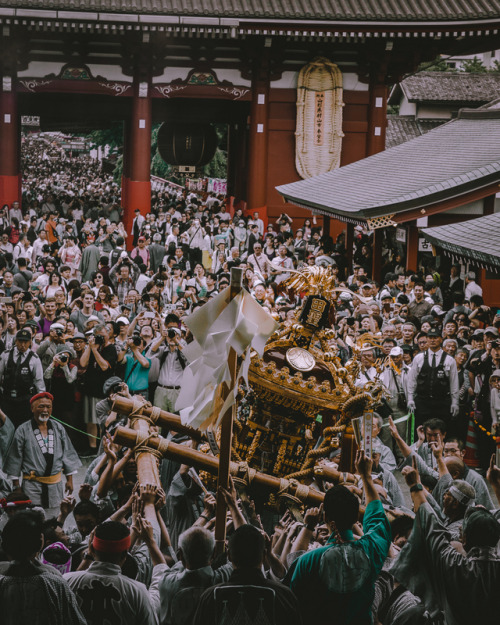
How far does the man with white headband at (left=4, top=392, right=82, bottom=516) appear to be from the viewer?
8.05 metres

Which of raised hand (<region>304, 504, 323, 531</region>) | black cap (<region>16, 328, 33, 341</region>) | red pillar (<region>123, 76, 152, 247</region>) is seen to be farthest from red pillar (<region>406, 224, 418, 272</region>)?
raised hand (<region>304, 504, 323, 531</region>)

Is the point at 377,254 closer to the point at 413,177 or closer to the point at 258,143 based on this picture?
the point at 413,177

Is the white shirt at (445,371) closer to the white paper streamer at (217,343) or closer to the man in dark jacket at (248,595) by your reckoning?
the white paper streamer at (217,343)

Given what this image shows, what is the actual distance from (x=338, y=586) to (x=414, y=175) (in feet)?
49.2

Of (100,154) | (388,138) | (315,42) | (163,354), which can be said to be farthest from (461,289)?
(100,154)

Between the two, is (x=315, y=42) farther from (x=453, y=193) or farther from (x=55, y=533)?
(x=55, y=533)

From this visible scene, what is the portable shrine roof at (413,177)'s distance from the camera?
1574 cm

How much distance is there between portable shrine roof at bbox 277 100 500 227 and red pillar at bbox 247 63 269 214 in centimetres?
134

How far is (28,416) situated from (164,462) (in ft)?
9.32

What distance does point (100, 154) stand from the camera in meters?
71.1

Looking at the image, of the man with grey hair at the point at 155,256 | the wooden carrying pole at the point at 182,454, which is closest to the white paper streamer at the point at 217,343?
the wooden carrying pole at the point at 182,454

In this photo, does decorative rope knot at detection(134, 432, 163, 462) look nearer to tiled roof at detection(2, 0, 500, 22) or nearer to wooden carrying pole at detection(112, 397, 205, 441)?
wooden carrying pole at detection(112, 397, 205, 441)

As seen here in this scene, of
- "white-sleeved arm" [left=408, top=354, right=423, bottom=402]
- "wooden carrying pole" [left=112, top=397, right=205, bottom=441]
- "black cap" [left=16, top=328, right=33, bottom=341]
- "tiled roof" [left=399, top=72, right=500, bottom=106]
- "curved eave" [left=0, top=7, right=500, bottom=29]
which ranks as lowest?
"white-sleeved arm" [left=408, top=354, right=423, bottom=402]

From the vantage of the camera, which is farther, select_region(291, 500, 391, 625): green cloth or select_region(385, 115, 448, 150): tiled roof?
select_region(385, 115, 448, 150): tiled roof
